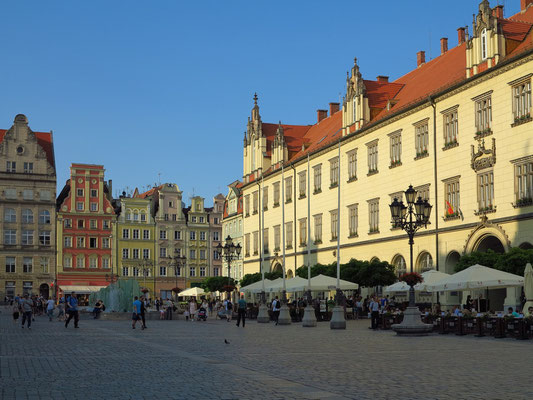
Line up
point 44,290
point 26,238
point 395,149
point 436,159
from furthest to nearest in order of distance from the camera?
point 44,290
point 26,238
point 395,149
point 436,159

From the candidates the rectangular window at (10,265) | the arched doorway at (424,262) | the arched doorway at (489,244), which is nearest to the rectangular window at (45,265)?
the rectangular window at (10,265)

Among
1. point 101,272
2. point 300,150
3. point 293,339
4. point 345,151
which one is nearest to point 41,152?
point 101,272

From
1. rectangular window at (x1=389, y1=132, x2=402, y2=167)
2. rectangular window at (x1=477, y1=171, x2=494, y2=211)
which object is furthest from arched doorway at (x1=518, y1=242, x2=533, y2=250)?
rectangular window at (x1=389, y1=132, x2=402, y2=167)

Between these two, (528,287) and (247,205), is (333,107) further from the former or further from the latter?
(528,287)

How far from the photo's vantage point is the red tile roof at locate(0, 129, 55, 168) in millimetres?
102688

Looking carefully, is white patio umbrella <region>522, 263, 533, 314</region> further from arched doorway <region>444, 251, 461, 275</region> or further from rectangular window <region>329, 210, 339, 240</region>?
rectangular window <region>329, 210, 339, 240</region>

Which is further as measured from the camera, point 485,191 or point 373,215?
point 373,215

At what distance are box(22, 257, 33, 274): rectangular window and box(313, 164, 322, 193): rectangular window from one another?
49.4 m

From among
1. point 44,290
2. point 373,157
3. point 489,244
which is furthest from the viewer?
point 44,290

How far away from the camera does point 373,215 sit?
177ft

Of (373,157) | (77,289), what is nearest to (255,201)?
(373,157)

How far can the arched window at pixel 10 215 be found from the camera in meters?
98.5

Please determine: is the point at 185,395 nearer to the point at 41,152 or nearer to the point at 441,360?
the point at 441,360

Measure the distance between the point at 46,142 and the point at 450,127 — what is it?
7289 centimetres
